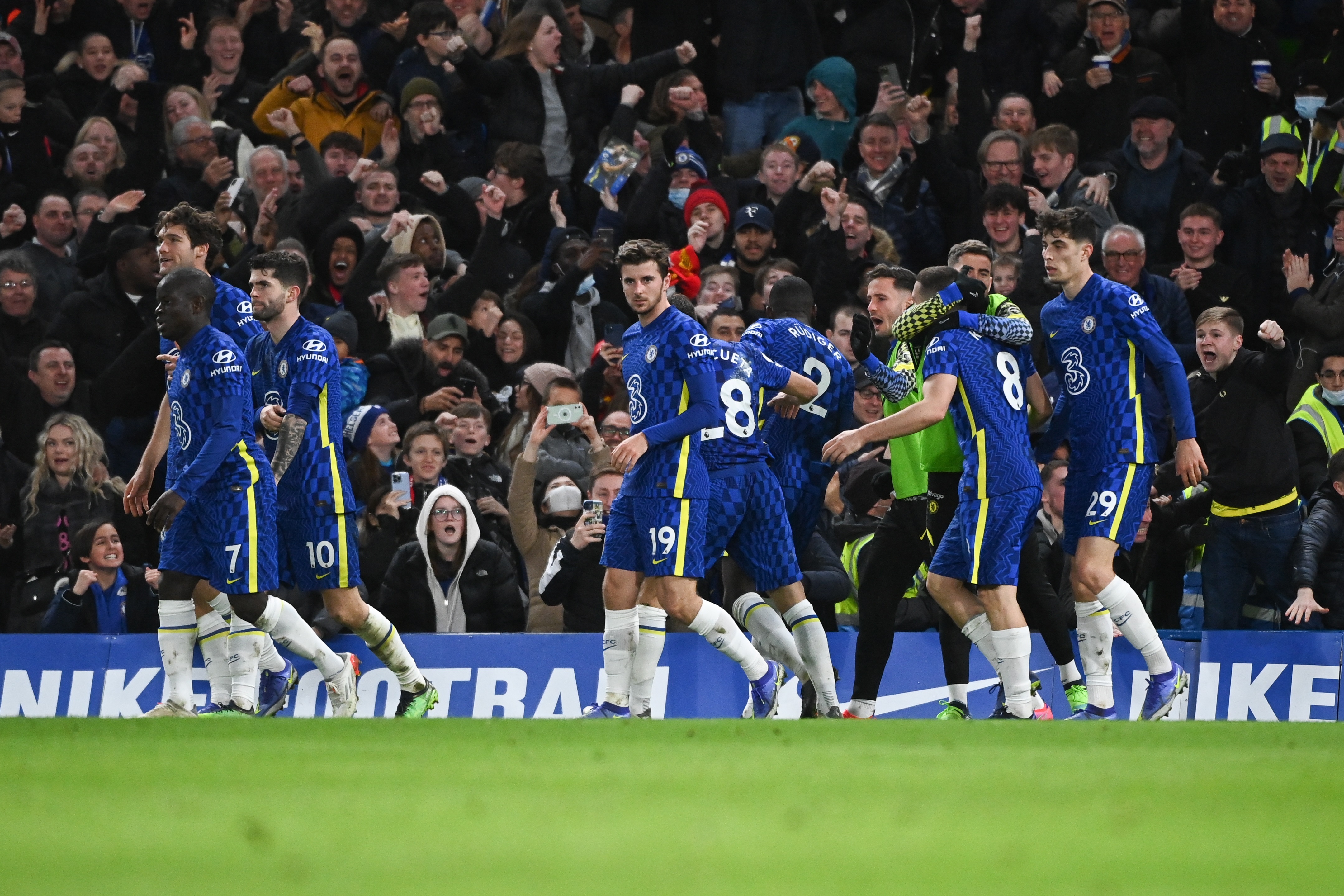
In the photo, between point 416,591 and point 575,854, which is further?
point 416,591

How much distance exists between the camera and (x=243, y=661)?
387 inches

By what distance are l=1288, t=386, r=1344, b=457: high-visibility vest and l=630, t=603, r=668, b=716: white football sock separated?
16.0 ft

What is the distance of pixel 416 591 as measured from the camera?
11531 mm

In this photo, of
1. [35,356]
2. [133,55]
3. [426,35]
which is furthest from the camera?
[133,55]

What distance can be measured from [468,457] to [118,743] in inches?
223

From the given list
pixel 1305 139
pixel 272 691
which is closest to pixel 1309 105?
pixel 1305 139

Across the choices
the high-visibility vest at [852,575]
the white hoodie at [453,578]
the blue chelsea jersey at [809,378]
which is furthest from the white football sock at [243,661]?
the high-visibility vest at [852,575]

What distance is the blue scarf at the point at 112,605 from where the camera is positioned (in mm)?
11836

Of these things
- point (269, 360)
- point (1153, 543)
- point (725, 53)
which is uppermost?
point (725, 53)

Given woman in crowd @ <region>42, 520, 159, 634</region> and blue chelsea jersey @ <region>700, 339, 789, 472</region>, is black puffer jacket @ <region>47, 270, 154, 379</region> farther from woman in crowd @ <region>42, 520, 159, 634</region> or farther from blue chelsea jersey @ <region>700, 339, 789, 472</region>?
blue chelsea jersey @ <region>700, 339, 789, 472</region>

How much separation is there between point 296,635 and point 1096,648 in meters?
4.36

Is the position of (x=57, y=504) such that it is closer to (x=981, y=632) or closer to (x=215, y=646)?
(x=215, y=646)

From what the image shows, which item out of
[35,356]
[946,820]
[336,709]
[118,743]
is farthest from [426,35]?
[946,820]

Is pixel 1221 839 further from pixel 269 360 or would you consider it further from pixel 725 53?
pixel 725 53
